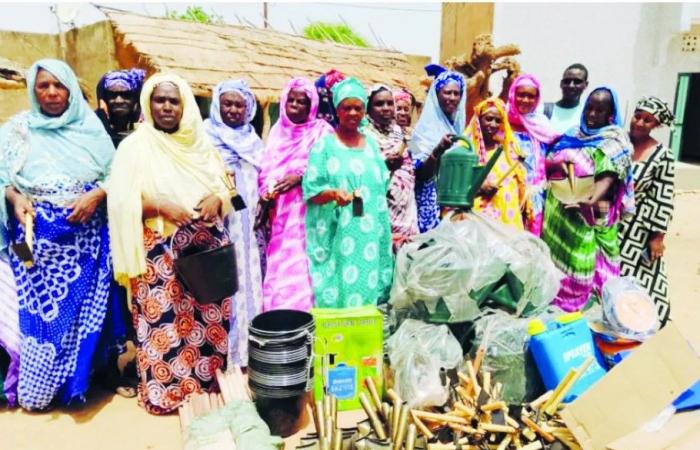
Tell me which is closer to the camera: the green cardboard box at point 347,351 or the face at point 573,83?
the green cardboard box at point 347,351

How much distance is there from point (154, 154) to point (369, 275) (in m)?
1.47

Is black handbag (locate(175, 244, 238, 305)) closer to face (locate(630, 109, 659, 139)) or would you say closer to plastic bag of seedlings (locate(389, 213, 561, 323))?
plastic bag of seedlings (locate(389, 213, 561, 323))

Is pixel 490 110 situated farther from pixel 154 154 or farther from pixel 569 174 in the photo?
pixel 154 154

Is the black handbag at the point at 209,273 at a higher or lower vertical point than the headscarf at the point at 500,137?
lower

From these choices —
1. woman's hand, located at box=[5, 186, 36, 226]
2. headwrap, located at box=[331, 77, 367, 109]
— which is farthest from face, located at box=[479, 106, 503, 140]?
woman's hand, located at box=[5, 186, 36, 226]

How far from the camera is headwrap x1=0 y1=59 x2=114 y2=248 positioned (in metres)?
2.99

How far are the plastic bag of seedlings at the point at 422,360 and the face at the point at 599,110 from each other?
1.85m

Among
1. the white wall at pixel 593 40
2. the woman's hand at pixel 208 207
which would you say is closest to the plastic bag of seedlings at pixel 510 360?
the woman's hand at pixel 208 207

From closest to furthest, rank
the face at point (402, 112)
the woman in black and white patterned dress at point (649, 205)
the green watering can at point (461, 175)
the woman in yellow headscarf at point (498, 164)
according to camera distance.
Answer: the green watering can at point (461, 175) → the woman in yellow headscarf at point (498, 164) → the woman in black and white patterned dress at point (649, 205) → the face at point (402, 112)

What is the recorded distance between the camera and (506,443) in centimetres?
246

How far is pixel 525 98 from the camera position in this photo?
3977mm

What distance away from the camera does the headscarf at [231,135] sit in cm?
354

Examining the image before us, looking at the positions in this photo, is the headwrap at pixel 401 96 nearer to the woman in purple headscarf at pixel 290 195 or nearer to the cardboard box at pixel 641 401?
the woman in purple headscarf at pixel 290 195

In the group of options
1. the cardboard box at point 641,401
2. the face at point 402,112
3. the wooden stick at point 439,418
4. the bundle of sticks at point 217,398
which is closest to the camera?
the cardboard box at point 641,401
